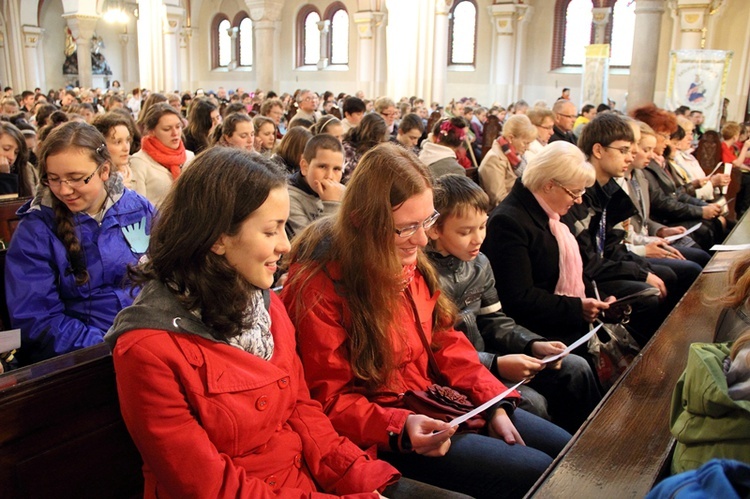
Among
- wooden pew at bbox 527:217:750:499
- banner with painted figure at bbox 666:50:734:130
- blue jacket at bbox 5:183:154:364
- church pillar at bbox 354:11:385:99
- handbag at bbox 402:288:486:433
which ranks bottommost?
handbag at bbox 402:288:486:433

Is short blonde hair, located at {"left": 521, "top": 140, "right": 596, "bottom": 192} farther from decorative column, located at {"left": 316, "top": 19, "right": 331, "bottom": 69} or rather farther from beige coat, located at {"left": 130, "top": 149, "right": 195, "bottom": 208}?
decorative column, located at {"left": 316, "top": 19, "right": 331, "bottom": 69}

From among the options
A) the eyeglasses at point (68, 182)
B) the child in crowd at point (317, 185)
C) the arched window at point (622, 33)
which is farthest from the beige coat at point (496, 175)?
the arched window at point (622, 33)

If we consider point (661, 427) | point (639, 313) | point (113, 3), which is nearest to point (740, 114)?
point (639, 313)

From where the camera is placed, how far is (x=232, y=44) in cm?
2772

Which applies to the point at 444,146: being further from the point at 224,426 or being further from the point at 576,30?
the point at 576,30

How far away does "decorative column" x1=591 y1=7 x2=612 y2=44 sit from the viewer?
62.9ft

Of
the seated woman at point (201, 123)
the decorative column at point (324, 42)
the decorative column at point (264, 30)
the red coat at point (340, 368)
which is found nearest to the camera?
the red coat at point (340, 368)

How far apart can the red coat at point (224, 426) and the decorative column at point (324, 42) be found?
24515 millimetres

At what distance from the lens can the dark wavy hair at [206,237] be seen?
158 cm

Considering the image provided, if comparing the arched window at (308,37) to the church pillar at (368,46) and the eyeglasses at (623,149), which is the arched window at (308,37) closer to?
the church pillar at (368,46)

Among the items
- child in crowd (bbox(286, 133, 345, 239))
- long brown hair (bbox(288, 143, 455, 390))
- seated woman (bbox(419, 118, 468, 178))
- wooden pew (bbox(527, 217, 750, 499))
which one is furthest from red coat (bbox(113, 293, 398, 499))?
seated woman (bbox(419, 118, 468, 178))

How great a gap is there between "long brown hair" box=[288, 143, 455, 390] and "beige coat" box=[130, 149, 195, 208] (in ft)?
8.47

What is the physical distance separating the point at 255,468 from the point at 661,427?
3.63 ft

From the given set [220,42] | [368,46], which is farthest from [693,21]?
[220,42]
